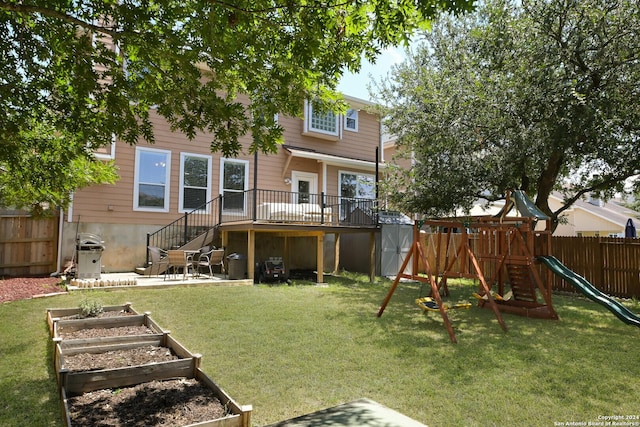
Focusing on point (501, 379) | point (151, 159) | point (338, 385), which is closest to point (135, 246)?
point (151, 159)

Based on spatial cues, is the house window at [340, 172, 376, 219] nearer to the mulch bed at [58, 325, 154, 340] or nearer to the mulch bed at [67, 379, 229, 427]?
the mulch bed at [58, 325, 154, 340]

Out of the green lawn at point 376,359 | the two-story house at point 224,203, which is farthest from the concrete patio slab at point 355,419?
the two-story house at point 224,203

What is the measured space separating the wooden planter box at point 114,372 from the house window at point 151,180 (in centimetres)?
883

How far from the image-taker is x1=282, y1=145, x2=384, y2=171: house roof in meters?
14.9

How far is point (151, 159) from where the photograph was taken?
13.0 metres

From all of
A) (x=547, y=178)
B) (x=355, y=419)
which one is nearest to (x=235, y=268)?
(x=547, y=178)

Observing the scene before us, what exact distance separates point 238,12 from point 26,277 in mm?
11320

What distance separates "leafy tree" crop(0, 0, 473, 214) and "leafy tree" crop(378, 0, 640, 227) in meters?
5.79

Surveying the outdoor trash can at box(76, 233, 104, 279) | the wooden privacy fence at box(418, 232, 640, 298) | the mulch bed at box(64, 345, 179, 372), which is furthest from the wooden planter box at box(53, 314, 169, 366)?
the wooden privacy fence at box(418, 232, 640, 298)

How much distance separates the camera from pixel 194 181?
45.1 feet

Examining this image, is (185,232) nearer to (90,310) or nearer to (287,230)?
(287,230)

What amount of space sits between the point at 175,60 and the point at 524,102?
7.85 metres

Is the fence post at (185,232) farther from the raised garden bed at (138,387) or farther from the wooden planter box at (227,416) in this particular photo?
the wooden planter box at (227,416)

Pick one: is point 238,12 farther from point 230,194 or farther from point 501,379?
point 230,194
